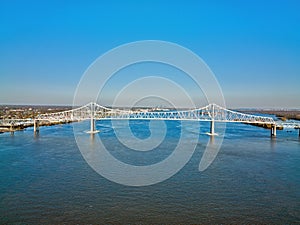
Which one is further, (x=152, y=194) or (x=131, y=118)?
(x=131, y=118)

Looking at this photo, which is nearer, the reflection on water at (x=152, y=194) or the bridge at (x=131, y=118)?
the reflection on water at (x=152, y=194)

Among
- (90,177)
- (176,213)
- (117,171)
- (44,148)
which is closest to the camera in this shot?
(176,213)

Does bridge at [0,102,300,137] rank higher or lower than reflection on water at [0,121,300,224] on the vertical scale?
higher

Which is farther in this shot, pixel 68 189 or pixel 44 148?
pixel 44 148

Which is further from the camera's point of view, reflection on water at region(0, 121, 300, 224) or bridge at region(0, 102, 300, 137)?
bridge at region(0, 102, 300, 137)

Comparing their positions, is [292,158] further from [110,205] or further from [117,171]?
[110,205]

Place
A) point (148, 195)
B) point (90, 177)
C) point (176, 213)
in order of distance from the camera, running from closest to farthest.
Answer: point (176, 213) < point (148, 195) < point (90, 177)

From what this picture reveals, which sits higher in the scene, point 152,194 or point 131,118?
point 131,118

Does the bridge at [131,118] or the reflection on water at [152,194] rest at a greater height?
the bridge at [131,118]

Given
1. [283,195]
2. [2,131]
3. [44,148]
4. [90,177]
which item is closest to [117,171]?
[90,177]
